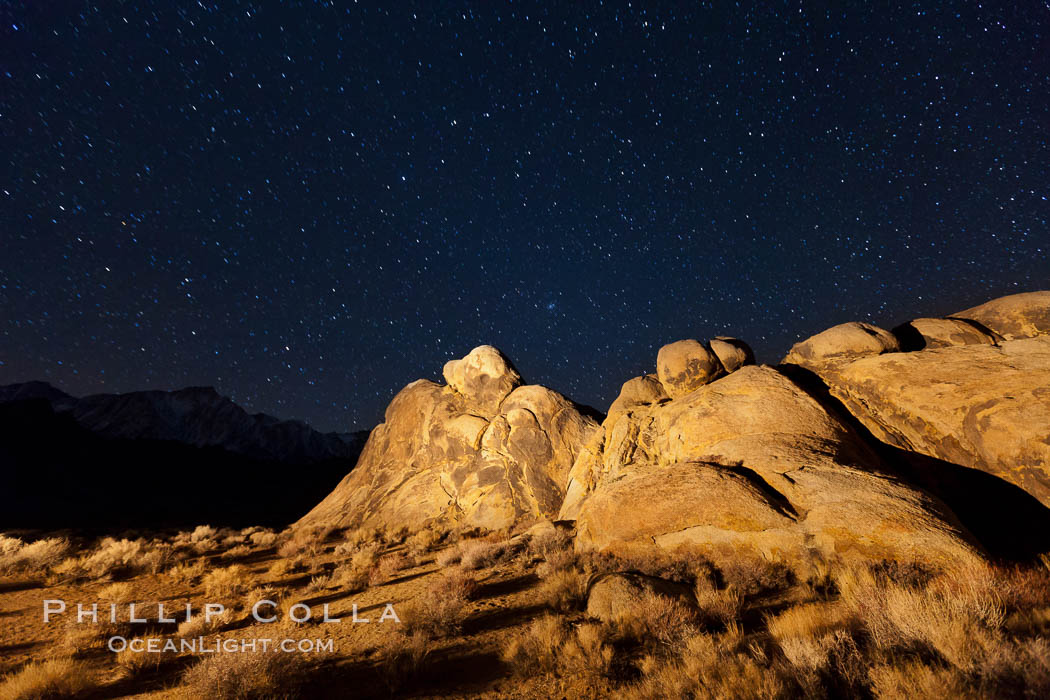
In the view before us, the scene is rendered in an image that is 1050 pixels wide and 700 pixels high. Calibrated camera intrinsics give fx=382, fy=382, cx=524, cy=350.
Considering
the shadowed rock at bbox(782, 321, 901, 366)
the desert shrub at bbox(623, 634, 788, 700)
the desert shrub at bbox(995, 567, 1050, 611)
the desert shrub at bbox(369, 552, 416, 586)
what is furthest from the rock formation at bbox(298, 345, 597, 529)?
the desert shrub at bbox(995, 567, 1050, 611)

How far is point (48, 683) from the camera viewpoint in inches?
201

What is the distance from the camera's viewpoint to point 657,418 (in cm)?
1262

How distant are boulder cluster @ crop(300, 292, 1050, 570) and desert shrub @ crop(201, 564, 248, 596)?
276 inches

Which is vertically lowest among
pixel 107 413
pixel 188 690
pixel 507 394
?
pixel 188 690

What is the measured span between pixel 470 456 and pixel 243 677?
43.0 feet

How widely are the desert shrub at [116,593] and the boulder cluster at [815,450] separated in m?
8.90

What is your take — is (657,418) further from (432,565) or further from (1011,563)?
(432,565)

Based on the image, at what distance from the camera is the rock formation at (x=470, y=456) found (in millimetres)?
16234

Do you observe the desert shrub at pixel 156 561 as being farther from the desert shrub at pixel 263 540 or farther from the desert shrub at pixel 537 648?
the desert shrub at pixel 537 648

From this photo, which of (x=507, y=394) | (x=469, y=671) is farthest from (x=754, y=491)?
(x=507, y=394)

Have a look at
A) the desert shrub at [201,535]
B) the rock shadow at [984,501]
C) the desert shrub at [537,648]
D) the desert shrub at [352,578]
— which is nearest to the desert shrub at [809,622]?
the desert shrub at [537,648]

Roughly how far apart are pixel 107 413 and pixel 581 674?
88470 millimetres

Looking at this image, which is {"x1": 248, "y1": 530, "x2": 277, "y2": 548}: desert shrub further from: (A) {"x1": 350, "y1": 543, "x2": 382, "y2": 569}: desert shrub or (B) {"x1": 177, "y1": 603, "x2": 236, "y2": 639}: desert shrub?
(B) {"x1": 177, "y1": 603, "x2": 236, "y2": 639}: desert shrub

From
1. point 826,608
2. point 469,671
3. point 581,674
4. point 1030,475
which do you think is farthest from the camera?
point 1030,475
